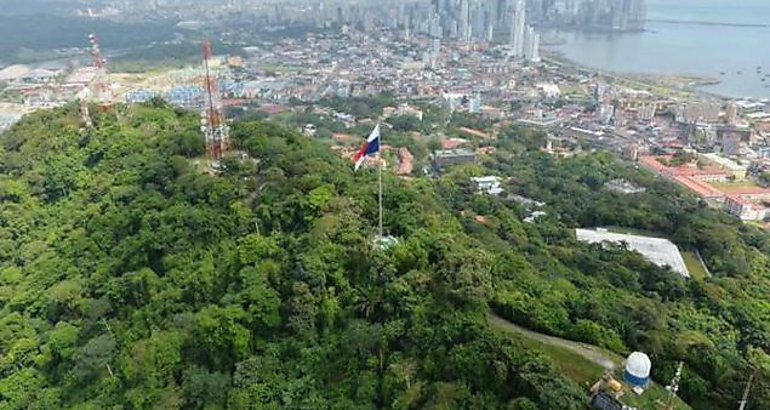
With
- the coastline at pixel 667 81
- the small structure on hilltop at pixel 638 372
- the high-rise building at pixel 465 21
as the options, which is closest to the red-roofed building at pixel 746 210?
the small structure on hilltop at pixel 638 372

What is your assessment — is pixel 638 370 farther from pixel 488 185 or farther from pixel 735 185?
pixel 735 185

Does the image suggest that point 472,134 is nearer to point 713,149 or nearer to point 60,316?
point 713,149

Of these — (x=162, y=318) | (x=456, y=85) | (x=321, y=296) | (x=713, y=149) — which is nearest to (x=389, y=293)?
(x=321, y=296)

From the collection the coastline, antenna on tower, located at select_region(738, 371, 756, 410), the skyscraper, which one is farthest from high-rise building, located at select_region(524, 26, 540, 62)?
antenna on tower, located at select_region(738, 371, 756, 410)

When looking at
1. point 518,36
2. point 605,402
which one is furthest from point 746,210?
point 518,36

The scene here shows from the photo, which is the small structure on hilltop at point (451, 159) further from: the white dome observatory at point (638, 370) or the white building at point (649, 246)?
the white dome observatory at point (638, 370)

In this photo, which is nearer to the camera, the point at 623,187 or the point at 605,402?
the point at 605,402
